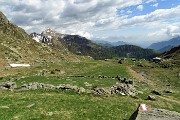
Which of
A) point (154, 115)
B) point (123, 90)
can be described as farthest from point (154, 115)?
point (123, 90)

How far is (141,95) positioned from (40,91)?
58.0 ft

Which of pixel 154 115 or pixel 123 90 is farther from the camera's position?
pixel 123 90

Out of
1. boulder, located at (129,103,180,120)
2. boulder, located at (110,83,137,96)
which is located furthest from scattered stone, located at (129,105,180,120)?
boulder, located at (110,83,137,96)

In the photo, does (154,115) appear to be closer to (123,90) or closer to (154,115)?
(154,115)

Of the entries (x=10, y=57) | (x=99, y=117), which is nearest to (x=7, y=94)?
(x=99, y=117)

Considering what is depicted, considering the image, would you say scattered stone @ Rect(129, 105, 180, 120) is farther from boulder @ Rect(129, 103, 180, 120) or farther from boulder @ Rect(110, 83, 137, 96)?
boulder @ Rect(110, 83, 137, 96)

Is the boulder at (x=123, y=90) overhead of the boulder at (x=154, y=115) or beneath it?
beneath

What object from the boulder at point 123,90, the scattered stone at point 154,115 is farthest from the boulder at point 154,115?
the boulder at point 123,90

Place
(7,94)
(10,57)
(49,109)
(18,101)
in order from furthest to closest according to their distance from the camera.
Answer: (10,57), (7,94), (18,101), (49,109)

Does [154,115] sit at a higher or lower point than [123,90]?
higher

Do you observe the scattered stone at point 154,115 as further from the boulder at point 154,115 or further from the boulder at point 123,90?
the boulder at point 123,90

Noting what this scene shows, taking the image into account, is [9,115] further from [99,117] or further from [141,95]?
[141,95]

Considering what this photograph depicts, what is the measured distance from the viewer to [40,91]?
46.6m

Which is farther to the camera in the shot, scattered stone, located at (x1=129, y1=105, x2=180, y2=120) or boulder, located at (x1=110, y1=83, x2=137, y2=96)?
boulder, located at (x1=110, y1=83, x2=137, y2=96)
